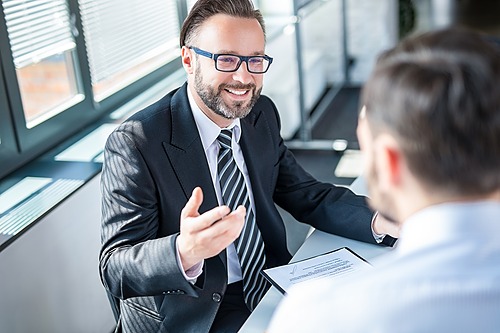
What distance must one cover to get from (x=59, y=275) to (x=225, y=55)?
973 mm

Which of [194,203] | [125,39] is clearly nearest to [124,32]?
[125,39]

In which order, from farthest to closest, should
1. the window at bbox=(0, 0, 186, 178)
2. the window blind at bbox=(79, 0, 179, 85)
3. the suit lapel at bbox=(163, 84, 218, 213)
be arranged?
the window blind at bbox=(79, 0, 179, 85)
the window at bbox=(0, 0, 186, 178)
the suit lapel at bbox=(163, 84, 218, 213)

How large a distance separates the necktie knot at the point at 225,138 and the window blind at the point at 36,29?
3.45 ft

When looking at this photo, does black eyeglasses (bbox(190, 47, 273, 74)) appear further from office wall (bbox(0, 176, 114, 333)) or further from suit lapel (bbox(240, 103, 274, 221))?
office wall (bbox(0, 176, 114, 333))

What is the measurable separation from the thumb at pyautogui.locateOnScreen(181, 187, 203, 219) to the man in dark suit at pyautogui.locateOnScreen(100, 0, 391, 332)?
19 centimetres

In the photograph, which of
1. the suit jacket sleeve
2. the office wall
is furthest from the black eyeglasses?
the office wall

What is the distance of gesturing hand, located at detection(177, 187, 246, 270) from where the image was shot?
114 centimetres

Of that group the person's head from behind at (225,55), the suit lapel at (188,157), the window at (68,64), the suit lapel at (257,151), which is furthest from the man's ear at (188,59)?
the window at (68,64)

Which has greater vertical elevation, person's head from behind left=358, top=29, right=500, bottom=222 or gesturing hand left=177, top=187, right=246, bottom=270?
person's head from behind left=358, top=29, right=500, bottom=222

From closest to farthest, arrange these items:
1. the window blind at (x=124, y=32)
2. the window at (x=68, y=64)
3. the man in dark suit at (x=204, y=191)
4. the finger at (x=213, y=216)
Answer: the finger at (x=213, y=216) < the man in dark suit at (x=204, y=191) < the window at (x=68, y=64) < the window blind at (x=124, y=32)

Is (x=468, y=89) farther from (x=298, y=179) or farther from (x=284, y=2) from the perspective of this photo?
(x=284, y=2)

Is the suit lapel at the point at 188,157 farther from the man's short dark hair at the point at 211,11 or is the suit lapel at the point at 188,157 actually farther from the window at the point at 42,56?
the window at the point at 42,56

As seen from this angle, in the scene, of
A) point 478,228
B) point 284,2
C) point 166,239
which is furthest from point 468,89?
point 284,2

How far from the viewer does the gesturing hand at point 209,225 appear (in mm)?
1136
